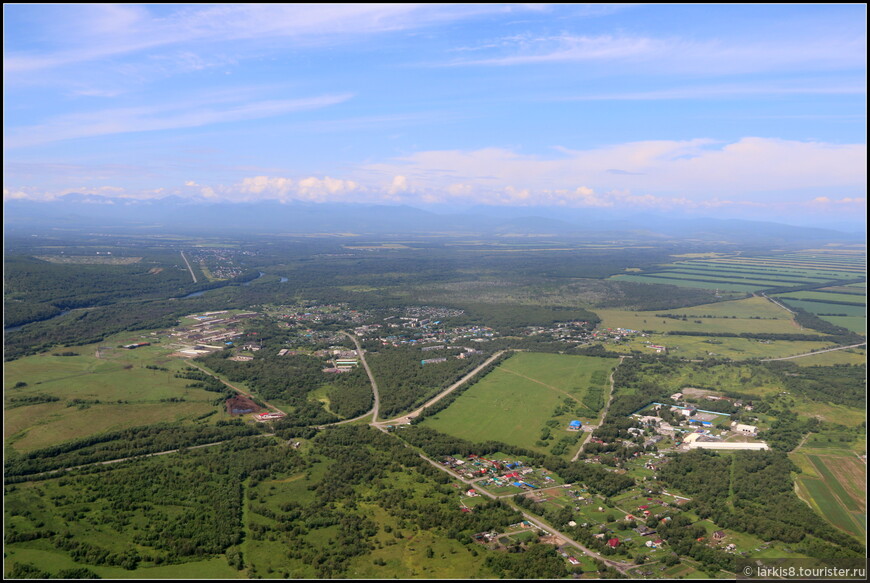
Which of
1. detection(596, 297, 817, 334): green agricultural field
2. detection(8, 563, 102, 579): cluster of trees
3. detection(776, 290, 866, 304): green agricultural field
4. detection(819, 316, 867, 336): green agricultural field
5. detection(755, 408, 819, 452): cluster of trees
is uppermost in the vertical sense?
detection(776, 290, 866, 304): green agricultural field

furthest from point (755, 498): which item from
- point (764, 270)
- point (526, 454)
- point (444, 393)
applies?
point (764, 270)

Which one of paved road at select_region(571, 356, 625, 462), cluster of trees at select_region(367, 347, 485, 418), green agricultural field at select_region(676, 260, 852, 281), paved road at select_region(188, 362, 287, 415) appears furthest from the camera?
green agricultural field at select_region(676, 260, 852, 281)

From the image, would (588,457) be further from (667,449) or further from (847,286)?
(847,286)

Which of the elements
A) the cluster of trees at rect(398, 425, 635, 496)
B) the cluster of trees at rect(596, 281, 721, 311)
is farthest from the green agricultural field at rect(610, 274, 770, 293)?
the cluster of trees at rect(398, 425, 635, 496)

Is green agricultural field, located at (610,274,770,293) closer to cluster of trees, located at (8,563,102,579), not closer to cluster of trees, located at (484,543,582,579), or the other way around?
cluster of trees, located at (484,543,582,579)

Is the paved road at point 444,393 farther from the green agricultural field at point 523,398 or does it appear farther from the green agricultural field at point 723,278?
the green agricultural field at point 723,278

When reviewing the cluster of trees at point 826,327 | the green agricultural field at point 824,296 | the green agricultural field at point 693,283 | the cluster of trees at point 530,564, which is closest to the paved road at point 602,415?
the cluster of trees at point 530,564
